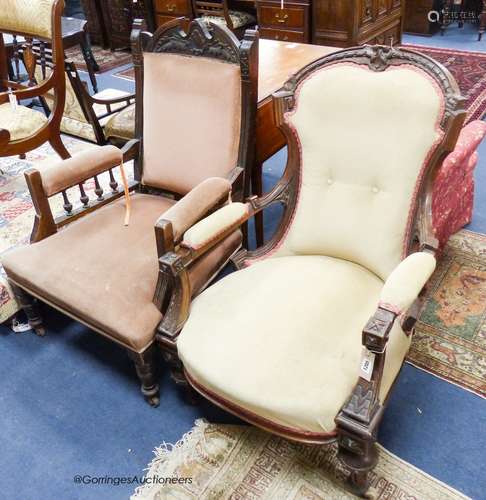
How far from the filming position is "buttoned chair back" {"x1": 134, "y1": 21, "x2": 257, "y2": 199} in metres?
1.67

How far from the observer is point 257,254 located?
1652 millimetres

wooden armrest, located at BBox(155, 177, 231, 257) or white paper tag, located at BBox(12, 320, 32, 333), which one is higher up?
wooden armrest, located at BBox(155, 177, 231, 257)

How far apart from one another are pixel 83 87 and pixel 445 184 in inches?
71.0

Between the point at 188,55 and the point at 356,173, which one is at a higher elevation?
the point at 188,55

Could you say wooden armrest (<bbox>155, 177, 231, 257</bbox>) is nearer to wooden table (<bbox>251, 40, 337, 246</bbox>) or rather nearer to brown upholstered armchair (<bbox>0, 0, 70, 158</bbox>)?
wooden table (<bbox>251, 40, 337, 246</bbox>)

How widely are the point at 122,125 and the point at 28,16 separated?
748mm

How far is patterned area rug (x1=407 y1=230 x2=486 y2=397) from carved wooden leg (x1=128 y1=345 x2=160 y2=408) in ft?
2.86

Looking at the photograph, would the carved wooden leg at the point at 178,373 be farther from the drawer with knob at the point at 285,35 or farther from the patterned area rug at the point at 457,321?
the drawer with knob at the point at 285,35

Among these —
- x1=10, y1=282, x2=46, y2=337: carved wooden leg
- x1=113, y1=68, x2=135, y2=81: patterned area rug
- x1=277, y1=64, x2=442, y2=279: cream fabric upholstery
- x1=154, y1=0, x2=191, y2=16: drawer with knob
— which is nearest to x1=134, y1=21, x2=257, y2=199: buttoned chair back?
x1=277, y1=64, x2=442, y2=279: cream fabric upholstery

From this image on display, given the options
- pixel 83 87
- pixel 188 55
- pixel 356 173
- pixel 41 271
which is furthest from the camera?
pixel 83 87

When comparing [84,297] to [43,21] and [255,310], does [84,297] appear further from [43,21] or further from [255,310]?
[43,21]

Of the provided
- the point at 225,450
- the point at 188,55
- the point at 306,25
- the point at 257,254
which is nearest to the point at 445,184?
the point at 257,254

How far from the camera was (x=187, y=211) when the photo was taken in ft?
4.80

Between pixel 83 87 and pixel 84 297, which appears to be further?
pixel 83 87
